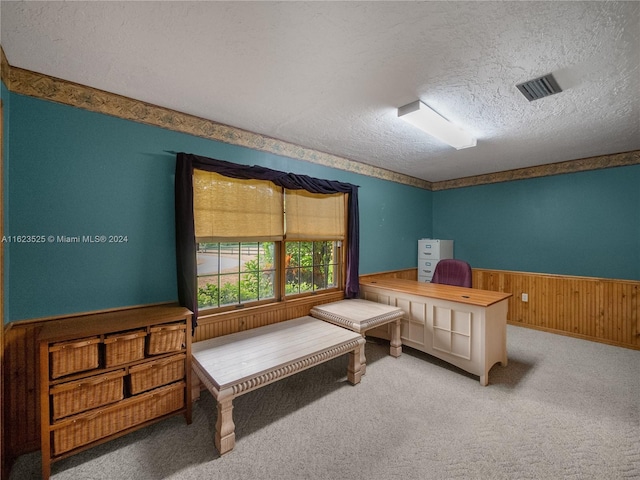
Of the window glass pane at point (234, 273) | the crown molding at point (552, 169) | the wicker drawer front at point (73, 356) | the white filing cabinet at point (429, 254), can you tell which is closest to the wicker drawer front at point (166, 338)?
the wicker drawer front at point (73, 356)

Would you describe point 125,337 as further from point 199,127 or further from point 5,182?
point 199,127

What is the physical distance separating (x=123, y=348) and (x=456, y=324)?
115 inches

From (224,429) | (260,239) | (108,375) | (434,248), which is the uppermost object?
(260,239)

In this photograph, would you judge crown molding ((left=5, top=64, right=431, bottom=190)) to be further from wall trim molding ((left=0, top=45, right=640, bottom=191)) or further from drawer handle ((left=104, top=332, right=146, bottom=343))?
drawer handle ((left=104, top=332, right=146, bottom=343))

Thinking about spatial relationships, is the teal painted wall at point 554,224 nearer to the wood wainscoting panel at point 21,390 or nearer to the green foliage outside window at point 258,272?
the green foliage outside window at point 258,272

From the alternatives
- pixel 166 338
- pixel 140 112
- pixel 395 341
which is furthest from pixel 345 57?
pixel 395 341

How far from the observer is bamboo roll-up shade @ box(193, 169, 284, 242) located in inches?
94.8

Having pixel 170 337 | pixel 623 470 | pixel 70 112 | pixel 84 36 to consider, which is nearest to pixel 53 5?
pixel 84 36

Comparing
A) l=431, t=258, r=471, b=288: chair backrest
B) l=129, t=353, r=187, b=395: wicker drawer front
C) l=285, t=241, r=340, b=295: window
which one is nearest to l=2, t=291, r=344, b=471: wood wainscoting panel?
l=129, t=353, r=187, b=395: wicker drawer front

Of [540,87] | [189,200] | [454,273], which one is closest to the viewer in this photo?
[540,87]

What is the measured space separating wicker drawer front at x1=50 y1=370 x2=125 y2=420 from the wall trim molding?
1.89 meters

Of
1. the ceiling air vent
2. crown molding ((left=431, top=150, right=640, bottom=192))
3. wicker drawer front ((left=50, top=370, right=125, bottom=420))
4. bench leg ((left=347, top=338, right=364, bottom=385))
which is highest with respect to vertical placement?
the ceiling air vent

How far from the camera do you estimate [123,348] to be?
176 centimetres

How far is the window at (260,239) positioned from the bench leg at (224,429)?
103 centimetres
